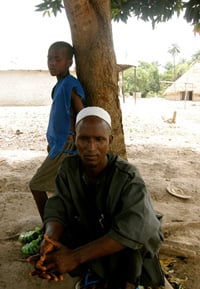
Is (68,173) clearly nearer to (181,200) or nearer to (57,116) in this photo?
(57,116)

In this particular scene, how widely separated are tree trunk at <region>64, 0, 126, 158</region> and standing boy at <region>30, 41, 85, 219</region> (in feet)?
0.65

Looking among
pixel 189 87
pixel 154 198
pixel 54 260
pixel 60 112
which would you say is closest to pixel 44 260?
pixel 54 260

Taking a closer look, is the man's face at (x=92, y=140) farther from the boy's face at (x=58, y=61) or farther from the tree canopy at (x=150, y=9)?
the tree canopy at (x=150, y=9)

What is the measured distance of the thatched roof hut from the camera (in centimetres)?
2611

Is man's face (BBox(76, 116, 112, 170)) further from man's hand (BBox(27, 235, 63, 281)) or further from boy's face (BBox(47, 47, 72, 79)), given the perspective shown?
boy's face (BBox(47, 47, 72, 79))

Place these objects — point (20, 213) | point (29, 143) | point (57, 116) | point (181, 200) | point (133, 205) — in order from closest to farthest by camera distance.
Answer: point (133, 205), point (57, 116), point (20, 213), point (181, 200), point (29, 143)

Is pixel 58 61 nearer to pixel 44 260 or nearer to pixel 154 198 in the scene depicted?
pixel 44 260

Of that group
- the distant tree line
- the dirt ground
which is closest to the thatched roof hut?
the distant tree line

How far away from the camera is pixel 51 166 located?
8.07 feet

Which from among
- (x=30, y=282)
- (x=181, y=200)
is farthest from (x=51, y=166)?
(x=181, y=200)

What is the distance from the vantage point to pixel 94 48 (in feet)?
8.57

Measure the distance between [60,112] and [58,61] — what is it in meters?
0.38

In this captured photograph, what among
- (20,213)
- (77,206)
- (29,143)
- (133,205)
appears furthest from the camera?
(29,143)

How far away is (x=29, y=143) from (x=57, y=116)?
5.41 meters
